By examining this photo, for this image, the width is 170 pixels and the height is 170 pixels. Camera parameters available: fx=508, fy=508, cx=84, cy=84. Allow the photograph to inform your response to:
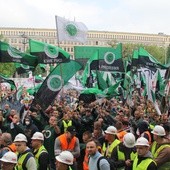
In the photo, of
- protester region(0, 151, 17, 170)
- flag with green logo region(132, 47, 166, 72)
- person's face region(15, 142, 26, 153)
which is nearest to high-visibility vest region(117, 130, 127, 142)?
person's face region(15, 142, 26, 153)

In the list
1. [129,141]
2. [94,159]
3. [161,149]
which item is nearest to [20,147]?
[94,159]

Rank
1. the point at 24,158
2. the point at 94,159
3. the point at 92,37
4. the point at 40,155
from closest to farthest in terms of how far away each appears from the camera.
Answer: the point at 24,158, the point at 94,159, the point at 40,155, the point at 92,37

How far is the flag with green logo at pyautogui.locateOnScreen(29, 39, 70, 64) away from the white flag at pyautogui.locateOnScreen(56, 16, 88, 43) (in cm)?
167

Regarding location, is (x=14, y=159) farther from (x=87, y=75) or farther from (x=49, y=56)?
(x=87, y=75)

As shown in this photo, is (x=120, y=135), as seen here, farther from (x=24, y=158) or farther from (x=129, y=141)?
(x=24, y=158)

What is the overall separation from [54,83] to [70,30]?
14.7 ft

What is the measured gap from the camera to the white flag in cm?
1559

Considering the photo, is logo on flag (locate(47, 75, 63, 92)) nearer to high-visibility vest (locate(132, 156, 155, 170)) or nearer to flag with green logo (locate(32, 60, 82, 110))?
flag with green logo (locate(32, 60, 82, 110))

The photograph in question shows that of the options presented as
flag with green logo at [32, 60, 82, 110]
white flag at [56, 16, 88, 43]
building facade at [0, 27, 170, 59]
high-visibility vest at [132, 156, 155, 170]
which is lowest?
high-visibility vest at [132, 156, 155, 170]

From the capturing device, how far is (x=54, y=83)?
12.1 m

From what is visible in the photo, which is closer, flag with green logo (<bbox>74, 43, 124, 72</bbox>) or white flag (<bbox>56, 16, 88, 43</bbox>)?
white flag (<bbox>56, 16, 88, 43</bbox>)

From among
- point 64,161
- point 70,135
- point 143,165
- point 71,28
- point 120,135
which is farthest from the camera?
point 71,28

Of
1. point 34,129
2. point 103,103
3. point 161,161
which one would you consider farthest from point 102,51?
point 161,161

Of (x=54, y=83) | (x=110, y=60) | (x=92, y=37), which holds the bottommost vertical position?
(x=54, y=83)
